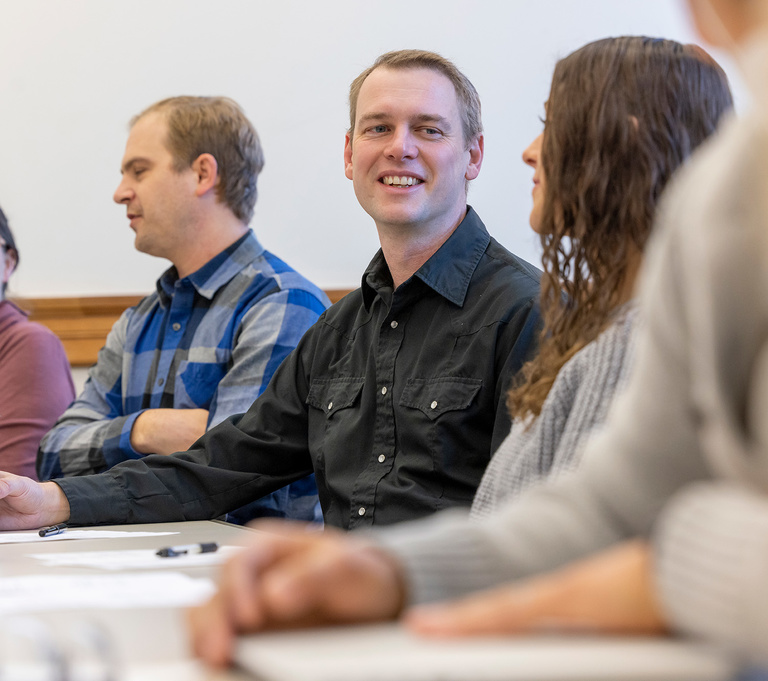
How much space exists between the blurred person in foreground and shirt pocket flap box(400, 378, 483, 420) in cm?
111

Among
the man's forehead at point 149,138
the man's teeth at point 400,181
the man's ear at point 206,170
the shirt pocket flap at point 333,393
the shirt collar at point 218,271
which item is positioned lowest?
the shirt pocket flap at point 333,393

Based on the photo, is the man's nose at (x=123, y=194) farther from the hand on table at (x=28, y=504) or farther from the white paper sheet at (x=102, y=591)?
the white paper sheet at (x=102, y=591)

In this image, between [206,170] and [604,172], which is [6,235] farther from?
[604,172]

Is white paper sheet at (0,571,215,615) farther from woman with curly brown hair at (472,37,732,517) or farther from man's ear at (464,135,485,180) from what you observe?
man's ear at (464,135,485,180)

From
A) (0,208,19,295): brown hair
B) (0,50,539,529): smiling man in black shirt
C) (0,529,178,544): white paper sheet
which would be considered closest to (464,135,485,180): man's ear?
(0,50,539,529): smiling man in black shirt

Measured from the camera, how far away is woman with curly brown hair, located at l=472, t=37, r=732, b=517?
41.3 inches

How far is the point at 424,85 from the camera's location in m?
1.85

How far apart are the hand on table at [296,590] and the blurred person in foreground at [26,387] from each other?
1.88 meters

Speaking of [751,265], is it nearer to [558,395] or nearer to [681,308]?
[681,308]

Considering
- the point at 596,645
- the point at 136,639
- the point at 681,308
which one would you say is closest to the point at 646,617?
the point at 596,645

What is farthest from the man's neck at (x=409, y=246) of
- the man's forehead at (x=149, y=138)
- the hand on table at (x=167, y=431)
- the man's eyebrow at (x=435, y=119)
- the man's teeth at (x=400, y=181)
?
the man's forehead at (x=149, y=138)

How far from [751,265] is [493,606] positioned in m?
0.20

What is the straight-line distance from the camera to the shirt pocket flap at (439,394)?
1.46 meters

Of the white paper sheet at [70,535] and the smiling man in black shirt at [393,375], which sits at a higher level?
the smiling man in black shirt at [393,375]
